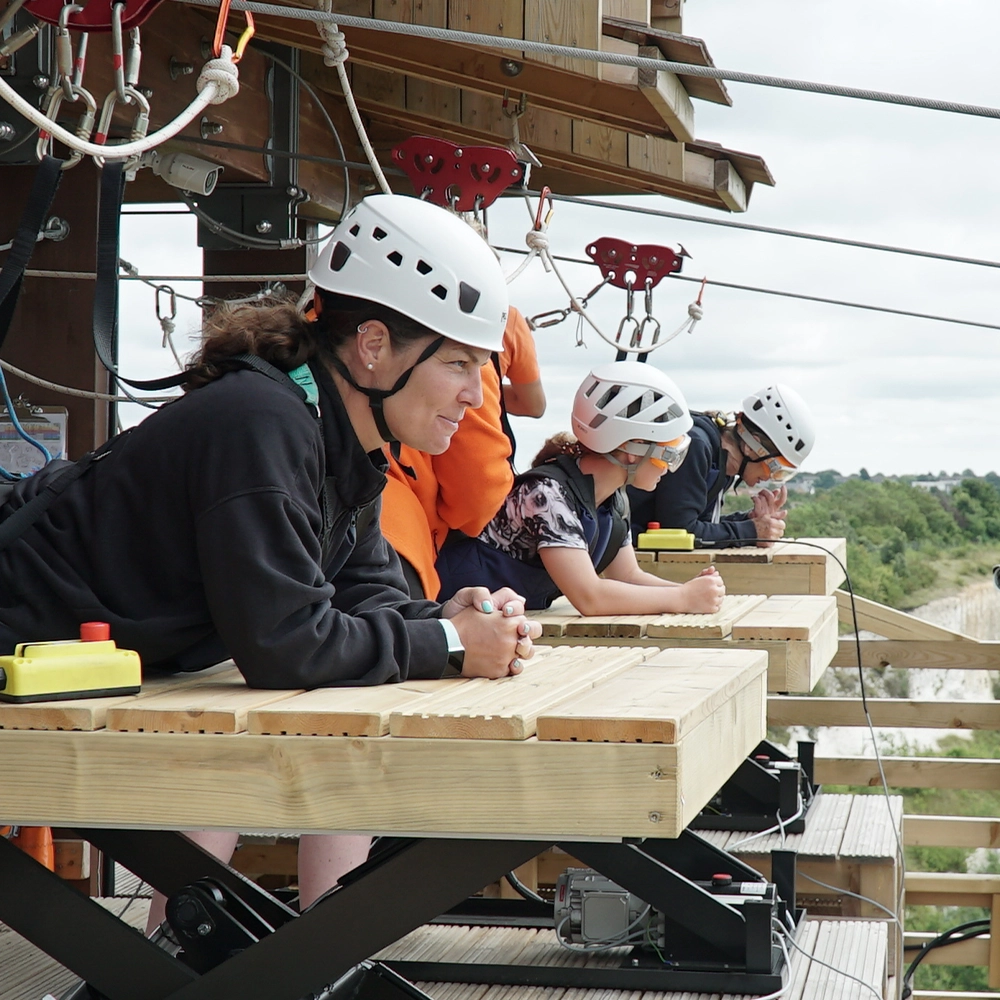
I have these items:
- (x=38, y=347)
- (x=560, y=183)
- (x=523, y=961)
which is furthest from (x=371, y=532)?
(x=560, y=183)

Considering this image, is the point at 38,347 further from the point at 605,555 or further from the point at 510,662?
the point at 510,662

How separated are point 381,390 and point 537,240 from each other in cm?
286

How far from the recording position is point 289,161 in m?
6.62

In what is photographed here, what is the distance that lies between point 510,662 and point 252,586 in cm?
55

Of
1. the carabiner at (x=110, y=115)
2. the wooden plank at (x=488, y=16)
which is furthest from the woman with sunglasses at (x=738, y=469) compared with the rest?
the carabiner at (x=110, y=115)

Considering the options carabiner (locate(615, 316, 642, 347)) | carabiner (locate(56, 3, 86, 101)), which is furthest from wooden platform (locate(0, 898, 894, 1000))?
carabiner (locate(615, 316, 642, 347))

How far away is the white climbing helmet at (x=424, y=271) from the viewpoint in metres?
2.72

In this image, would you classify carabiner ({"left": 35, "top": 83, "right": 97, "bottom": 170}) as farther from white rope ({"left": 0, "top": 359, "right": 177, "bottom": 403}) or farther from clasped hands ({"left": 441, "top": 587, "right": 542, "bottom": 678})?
white rope ({"left": 0, "top": 359, "right": 177, "bottom": 403})

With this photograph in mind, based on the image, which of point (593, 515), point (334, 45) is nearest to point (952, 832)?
point (593, 515)

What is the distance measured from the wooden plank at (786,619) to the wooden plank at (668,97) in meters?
2.08

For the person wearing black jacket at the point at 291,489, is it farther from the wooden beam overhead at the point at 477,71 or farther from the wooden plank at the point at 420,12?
the wooden beam overhead at the point at 477,71

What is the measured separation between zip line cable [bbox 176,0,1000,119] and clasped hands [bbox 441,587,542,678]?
1.11m

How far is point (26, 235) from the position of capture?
253 centimetres

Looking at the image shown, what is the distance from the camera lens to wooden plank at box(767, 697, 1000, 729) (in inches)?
345
